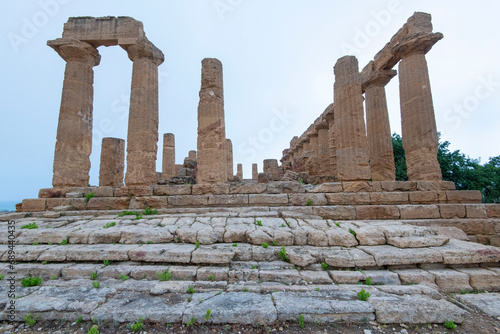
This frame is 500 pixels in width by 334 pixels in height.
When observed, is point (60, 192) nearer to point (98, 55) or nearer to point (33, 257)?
point (33, 257)

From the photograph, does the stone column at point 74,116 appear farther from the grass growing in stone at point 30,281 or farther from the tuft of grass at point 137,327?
the tuft of grass at point 137,327

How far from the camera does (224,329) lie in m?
2.81

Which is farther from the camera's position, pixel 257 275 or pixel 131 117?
pixel 131 117

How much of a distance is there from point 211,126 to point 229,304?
721 cm

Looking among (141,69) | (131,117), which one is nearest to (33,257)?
(131,117)

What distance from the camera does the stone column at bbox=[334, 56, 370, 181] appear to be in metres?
8.70

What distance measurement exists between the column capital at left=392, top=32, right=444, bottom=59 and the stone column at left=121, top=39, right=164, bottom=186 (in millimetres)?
10804

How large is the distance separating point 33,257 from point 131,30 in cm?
961

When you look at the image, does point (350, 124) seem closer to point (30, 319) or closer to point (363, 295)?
point (363, 295)

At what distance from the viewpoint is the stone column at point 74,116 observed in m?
9.33

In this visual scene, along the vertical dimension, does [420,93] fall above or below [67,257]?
above

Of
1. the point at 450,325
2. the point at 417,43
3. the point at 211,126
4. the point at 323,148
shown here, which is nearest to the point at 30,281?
the point at 450,325

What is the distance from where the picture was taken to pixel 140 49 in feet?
31.5

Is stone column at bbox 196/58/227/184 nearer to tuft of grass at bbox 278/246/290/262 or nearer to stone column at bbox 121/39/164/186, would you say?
stone column at bbox 121/39/164/186
